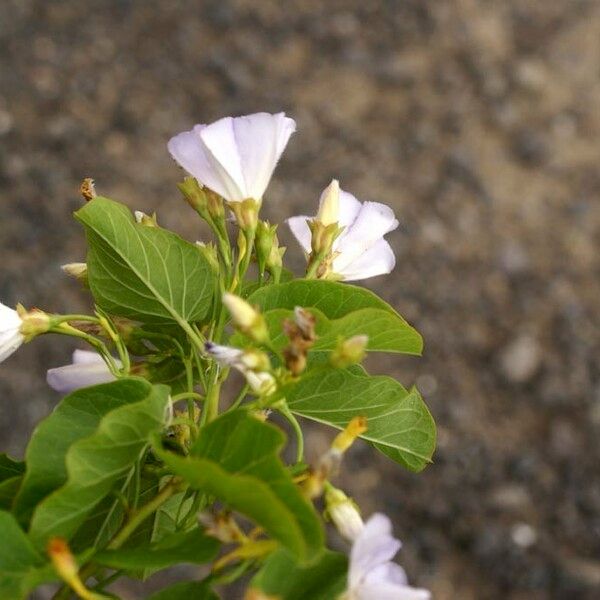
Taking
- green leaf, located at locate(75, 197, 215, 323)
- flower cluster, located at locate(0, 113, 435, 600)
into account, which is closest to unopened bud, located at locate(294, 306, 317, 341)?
flower cluster, located at locate(0, 113, 435, 600)

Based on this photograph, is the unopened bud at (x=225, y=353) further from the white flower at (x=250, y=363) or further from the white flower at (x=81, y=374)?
the white flower at (x=81, y=374)

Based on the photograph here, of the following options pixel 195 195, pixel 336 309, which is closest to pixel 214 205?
pixel 195 195

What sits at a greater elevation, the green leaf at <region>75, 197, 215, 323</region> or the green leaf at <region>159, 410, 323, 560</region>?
the green leaf at <region>75, 197, 215, 323</region>

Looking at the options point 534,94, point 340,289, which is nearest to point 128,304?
point 340,289

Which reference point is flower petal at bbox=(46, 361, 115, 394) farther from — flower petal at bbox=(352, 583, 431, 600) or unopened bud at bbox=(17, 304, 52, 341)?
flower petal at bbox=(352, 583, 431, 600)

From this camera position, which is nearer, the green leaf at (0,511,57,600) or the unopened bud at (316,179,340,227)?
the green leaf at (0,511,57,600)

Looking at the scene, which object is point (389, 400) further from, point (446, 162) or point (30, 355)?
point (446, 162)

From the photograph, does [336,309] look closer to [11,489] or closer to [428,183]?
[11,489]

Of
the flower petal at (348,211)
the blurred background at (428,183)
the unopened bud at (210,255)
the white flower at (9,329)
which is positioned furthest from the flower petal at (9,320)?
the blurred background at (428,183)
